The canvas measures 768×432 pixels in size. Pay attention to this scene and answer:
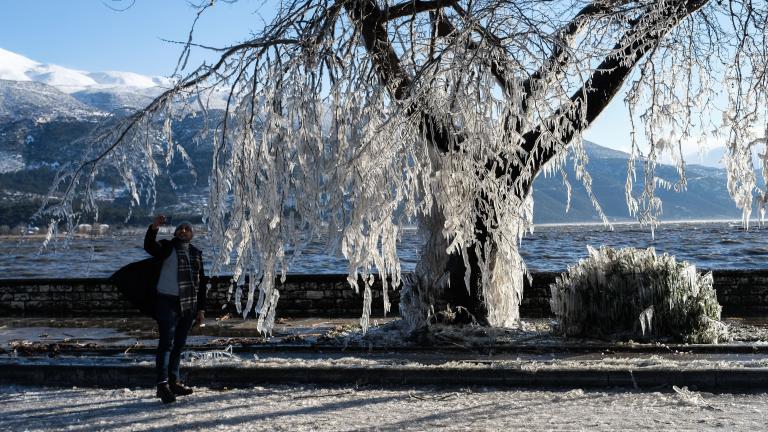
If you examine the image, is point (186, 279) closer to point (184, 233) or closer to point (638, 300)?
point (184, 233)

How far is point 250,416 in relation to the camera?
6.05m

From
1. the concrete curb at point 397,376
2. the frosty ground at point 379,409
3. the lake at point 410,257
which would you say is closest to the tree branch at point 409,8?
the lake at point 410,257

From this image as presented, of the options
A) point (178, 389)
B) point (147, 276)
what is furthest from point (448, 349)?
point (147, 276)

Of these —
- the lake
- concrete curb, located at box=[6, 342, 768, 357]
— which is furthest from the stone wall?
concrete curb, located at box=[6, 342, 768, 357]

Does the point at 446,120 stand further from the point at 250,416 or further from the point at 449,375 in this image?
the point at 250,416

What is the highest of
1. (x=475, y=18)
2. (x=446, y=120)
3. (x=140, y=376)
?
(x=475, y=18)

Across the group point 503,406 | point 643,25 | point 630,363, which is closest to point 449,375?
point 503,406

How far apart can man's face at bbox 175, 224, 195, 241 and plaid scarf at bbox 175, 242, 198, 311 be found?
8 centimetres

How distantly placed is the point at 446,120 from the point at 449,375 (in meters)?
2.68

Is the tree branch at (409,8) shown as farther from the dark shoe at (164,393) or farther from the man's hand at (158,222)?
the dark shoe at (164,393)

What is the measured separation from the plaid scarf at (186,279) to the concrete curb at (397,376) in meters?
1.00

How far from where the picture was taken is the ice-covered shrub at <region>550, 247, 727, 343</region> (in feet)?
31.4

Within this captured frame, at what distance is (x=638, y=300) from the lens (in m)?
9.73

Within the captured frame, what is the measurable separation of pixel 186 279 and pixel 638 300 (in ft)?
19.8
